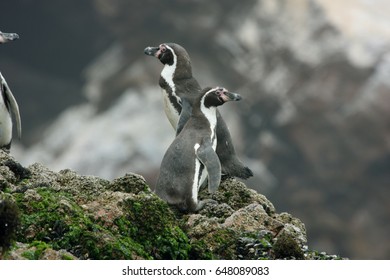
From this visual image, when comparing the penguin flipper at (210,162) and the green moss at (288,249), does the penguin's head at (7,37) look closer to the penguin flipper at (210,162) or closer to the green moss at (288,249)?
the penguin flipper at (210,162)

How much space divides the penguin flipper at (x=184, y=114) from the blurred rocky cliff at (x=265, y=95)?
17755mm

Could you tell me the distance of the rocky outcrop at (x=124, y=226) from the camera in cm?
959

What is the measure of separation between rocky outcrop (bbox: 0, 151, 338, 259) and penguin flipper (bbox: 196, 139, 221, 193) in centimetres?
23

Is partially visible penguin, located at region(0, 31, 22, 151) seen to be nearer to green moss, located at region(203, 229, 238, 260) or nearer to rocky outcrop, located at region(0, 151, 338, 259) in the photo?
rocky outcrop, located at region(0, 151, 338, 259)

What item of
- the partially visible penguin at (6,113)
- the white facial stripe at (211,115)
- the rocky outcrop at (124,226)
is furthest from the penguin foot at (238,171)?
the partially visible penguin at (6,113)

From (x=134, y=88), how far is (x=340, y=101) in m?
5.49

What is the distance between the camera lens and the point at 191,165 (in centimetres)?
1196

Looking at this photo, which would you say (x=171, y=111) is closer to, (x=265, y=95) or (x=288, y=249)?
(x=288, y=249)

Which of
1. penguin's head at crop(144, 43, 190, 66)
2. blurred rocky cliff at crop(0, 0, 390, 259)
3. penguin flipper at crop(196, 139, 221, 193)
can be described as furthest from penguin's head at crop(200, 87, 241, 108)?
blurred rocky cliff at crop(0, 0, 390, 259)

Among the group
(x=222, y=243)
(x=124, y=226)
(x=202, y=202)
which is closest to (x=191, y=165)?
(x=202, y=202)
